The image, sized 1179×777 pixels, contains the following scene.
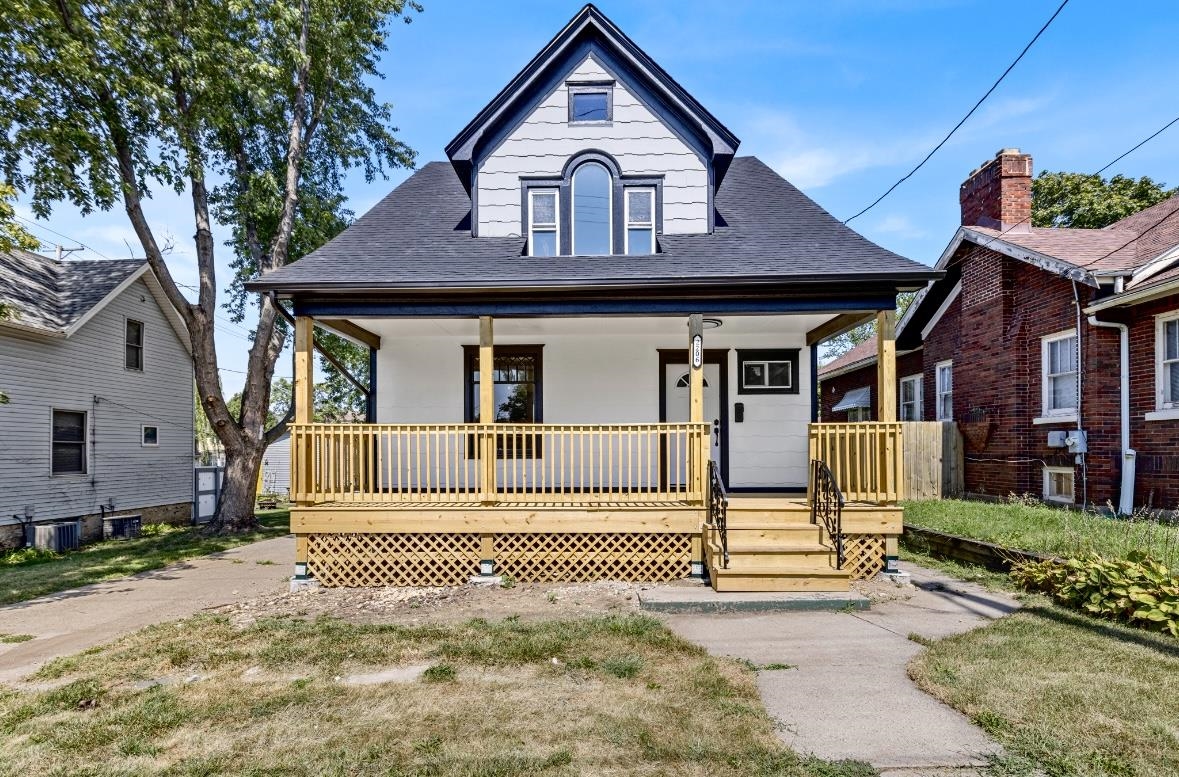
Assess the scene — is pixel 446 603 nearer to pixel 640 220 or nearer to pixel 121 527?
pixel 640 220

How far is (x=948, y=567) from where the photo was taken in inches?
311

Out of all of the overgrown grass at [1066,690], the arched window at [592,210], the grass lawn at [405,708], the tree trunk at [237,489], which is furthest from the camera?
the tree trunk at [237,489]

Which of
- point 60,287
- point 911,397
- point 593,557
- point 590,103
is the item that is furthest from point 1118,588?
point 60,287

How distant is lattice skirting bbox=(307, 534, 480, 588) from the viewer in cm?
746

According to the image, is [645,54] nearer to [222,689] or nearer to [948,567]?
[948,567]

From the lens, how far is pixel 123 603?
24.1 ft

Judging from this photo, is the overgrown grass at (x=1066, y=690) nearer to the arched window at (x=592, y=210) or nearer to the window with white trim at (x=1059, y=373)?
the arched window at (x=592, y=210)

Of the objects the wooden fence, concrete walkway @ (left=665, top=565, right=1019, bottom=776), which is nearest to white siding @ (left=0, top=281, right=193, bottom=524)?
concrete walkway @ (left=665, top=565, right=1019, bottom=776)

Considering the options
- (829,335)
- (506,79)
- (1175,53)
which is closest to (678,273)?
(829,335)

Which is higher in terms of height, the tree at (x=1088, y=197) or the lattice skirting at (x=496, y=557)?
the tree at (x=1088, y=197)

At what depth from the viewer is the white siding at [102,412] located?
1229 centimetres

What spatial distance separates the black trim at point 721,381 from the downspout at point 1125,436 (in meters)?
5.81

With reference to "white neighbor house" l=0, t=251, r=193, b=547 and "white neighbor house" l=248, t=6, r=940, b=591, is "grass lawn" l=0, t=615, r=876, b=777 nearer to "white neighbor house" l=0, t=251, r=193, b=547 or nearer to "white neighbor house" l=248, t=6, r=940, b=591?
"white neighbor house" l=248, t=6, r=940, b=591

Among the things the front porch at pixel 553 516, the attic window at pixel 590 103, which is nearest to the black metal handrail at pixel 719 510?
the front porch at pixel 553 516
